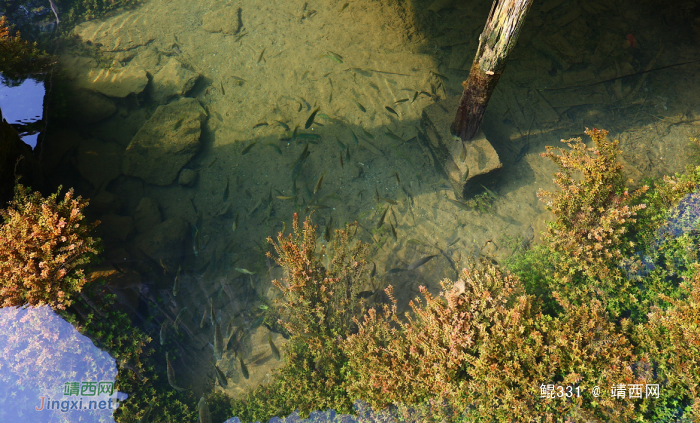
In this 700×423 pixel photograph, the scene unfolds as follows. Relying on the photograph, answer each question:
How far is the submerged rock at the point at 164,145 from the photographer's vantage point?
21.3 feet

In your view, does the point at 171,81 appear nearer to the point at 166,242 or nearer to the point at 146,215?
the point at 146,215

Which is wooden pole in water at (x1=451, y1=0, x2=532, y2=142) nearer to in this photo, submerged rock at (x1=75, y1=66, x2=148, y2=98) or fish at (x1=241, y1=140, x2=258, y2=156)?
fish at (x1=241, y1=140, x2=258, y2=156)

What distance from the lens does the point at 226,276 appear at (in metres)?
5.72

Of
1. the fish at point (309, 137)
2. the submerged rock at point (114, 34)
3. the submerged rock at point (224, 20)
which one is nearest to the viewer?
the fish at point (309, 137)

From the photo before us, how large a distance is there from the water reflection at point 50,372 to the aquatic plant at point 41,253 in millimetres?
373

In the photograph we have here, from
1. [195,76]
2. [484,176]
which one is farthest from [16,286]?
[484,176]

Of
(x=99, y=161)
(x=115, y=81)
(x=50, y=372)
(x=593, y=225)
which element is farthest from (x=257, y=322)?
(x=115, y=81)

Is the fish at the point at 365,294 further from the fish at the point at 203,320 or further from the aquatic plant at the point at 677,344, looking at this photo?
the aquatic plant at the point at 677,344

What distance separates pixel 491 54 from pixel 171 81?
6.52 m

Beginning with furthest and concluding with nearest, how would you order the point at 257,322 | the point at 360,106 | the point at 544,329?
the point at 360,106
the point at 257,322
the point at 544,329

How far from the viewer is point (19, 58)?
665 centimetres

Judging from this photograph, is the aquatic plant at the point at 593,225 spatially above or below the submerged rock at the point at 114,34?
below

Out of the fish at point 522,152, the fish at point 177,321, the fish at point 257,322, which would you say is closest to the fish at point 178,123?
the fish at point 177,321

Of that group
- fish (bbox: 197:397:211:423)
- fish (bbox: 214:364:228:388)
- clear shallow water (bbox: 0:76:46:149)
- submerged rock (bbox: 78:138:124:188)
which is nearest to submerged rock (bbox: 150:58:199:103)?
submerged rock (bbox: 78:138:124:188)
